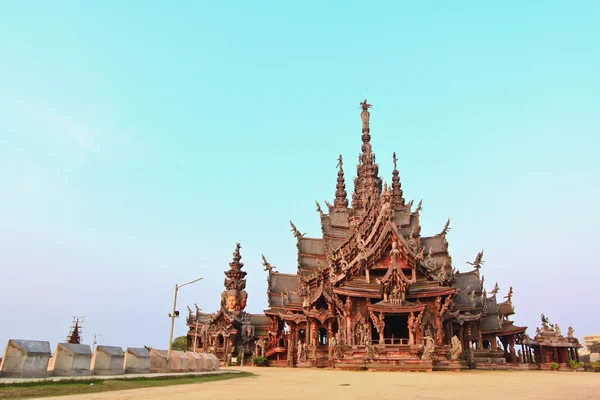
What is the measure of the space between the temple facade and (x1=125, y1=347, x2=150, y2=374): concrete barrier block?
40.1 ft

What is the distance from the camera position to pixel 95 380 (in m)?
11.5

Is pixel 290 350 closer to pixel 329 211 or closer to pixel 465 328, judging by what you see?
pixel 465 328

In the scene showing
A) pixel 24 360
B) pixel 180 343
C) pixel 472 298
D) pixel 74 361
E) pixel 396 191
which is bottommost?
pixel 180 343

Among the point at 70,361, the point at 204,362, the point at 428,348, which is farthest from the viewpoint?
the point at 428,348

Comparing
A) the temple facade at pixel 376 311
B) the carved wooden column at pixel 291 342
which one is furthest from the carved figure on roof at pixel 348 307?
the carved wooden column at pixel 291 342

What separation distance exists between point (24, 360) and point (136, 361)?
155 inches

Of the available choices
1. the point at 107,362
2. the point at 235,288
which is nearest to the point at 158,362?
the point at 107,362

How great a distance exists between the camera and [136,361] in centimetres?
1437

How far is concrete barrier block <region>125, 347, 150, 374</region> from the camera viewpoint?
14.2 m

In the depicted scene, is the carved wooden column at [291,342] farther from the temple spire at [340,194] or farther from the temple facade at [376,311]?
the temple spire at [340,194]

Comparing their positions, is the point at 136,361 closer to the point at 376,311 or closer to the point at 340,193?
the point at 376,311

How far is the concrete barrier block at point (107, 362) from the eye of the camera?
13.0 m

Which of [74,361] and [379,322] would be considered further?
[379,322]

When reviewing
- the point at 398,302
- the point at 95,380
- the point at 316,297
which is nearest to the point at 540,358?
the point at 398,302
